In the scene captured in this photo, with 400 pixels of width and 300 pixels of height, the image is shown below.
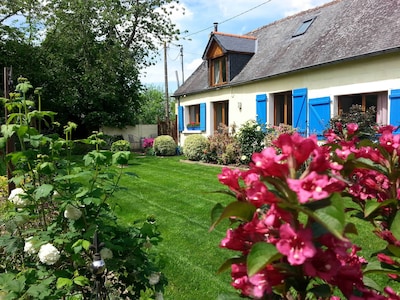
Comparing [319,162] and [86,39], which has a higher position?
[86,39]

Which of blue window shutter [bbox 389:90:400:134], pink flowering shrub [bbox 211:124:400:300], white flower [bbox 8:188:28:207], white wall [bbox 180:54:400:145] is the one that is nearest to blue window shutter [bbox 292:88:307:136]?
white wall [bbox 180:54:400:145]

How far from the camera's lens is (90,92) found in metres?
16.9

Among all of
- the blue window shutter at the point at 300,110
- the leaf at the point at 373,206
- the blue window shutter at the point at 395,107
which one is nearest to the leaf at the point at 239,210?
the leaf at the point at 373,206

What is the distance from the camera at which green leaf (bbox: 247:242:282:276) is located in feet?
2.47

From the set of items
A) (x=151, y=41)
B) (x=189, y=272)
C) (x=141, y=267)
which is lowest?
(x=189, y=272)

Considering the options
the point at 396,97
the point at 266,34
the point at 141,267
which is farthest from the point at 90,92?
the point at 141,267

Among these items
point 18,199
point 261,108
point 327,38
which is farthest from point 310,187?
point 261,108

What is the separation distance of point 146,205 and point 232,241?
18.3ft

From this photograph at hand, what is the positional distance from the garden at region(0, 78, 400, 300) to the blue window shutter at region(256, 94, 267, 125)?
24.5 ft

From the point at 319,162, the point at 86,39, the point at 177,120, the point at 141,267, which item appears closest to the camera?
the point at 319,162

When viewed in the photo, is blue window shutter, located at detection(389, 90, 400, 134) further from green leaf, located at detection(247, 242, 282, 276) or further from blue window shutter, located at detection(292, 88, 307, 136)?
green leaf, located at detection(247, 242, 282, 276)

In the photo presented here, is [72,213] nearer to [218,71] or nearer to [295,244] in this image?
[295,244]

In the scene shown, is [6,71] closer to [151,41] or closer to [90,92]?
[90,92]

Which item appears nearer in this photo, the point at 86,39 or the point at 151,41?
the point at 86,39
